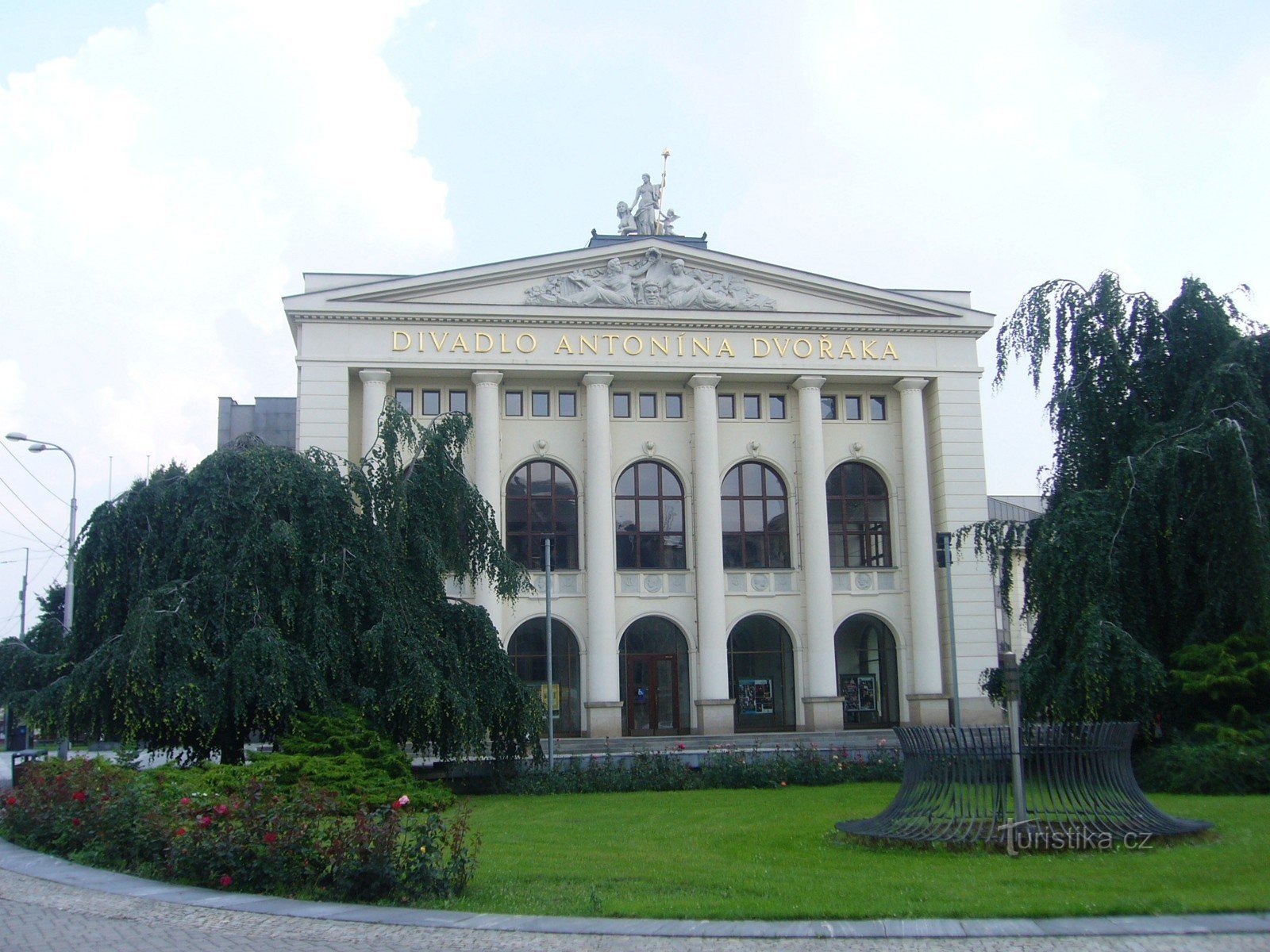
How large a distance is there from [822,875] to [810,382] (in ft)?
102

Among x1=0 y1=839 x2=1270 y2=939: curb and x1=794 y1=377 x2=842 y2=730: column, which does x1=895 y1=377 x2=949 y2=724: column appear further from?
x1=0 y1=839 x2=1270 y2=939: curb

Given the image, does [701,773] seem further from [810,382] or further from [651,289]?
[651,289]

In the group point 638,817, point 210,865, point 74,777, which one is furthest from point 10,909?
point 638,817

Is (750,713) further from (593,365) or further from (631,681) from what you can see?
(593,365)

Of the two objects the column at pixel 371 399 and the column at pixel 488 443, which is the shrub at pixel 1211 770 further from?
the column at pixel 371 399

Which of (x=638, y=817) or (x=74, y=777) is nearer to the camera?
(x=74, y=777)

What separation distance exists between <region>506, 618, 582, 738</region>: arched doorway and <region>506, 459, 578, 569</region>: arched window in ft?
7.23

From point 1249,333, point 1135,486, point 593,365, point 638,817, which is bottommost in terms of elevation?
point 638,817

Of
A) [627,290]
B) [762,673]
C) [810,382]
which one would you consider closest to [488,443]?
[627,290]

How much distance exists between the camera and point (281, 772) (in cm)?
1925

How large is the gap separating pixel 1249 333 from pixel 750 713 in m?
21.7

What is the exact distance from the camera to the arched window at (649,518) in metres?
41.8

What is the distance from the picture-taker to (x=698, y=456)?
41.6 meters

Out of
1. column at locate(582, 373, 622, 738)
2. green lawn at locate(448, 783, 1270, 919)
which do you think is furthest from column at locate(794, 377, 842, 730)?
green lawn at locate(448, 783, 1270, 919)
